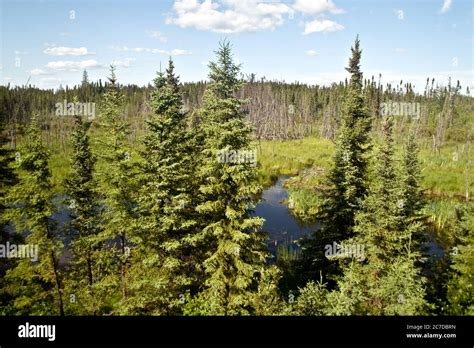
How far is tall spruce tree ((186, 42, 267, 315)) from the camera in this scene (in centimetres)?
1688

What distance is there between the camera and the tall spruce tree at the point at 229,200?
55.4ft

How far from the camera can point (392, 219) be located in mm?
18109

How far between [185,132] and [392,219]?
12.3 meters

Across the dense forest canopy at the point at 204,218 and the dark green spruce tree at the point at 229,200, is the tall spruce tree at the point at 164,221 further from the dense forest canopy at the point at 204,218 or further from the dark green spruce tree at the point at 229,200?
the dark green spruce tree at the point at 229,200

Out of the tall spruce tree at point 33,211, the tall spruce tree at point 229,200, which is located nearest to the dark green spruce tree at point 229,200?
the tall spruce tree at point 229,200

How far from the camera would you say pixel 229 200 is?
17.8 m

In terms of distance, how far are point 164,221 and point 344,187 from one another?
37.1 feet

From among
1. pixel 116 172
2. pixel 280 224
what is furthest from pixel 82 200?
pixel 280 224

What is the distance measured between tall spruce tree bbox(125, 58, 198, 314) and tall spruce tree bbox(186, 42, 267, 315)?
5.15 ft
